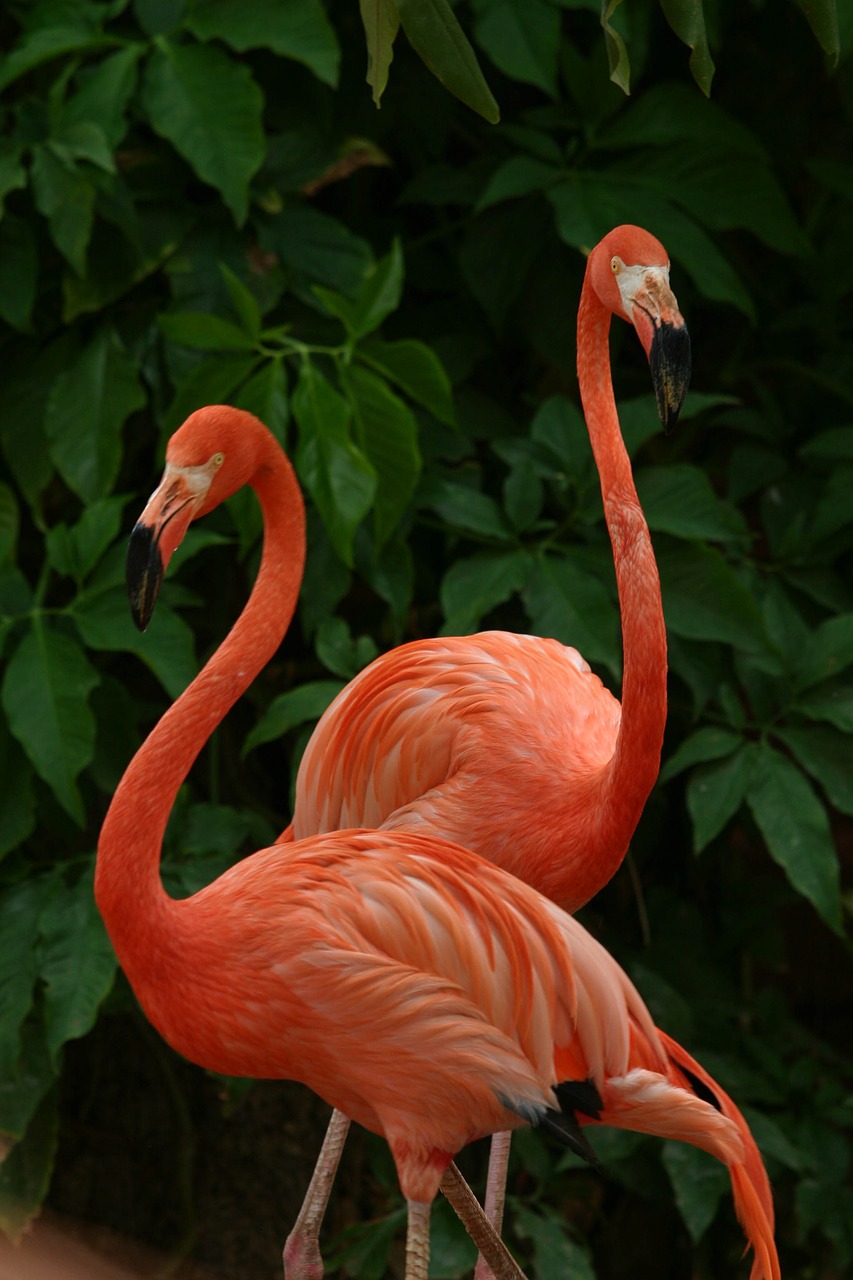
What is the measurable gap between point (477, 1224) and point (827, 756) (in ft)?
4.14

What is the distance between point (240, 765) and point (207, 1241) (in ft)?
3.32

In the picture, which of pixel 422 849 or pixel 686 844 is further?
pixel 686 844

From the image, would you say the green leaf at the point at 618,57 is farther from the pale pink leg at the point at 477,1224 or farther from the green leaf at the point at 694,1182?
the green leaf at the point at 694,1182

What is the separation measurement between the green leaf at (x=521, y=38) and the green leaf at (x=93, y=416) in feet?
2.85

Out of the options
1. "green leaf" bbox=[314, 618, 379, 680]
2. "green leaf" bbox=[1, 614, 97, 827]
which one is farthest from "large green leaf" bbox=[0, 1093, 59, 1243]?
"green leaf" bbox=[314, 618, 379, 680]

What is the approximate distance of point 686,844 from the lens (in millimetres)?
3365

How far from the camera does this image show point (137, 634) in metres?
2.39

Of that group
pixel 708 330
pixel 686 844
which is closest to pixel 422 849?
pixel 686 844

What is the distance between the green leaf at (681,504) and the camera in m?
2.51

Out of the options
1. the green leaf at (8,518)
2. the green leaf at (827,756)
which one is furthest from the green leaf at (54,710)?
the green leaf at (827,756)

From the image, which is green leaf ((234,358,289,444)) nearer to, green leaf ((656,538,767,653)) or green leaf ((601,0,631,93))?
green leaf ((656,538,767,653))

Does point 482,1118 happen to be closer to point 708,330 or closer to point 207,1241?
point 207,1241

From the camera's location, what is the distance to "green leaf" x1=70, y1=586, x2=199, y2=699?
2371 millimetres

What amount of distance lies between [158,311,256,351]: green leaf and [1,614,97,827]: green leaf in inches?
21.3
